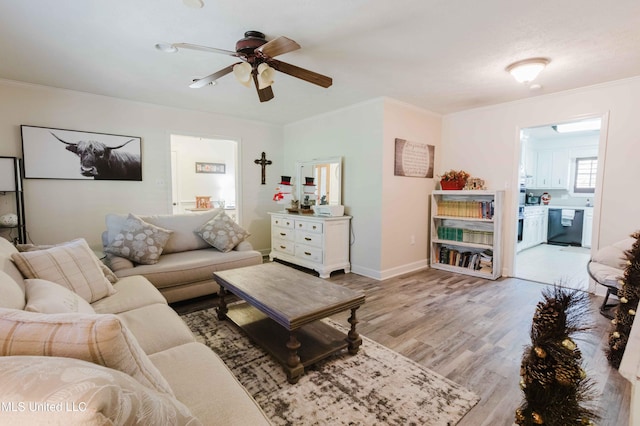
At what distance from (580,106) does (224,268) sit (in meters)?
4.48

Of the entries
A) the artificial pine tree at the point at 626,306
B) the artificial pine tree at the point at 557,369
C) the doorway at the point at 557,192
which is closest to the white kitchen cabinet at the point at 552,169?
the doorway at the point at 557,192

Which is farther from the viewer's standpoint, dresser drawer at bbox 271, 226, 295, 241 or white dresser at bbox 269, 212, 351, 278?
dresser drawer at bbox 271, 226, 295, 241

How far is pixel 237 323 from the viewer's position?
2.38 m

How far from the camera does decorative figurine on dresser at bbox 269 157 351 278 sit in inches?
161

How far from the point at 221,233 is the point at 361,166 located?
2071 mm

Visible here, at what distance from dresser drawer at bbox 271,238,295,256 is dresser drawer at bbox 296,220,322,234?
13.4 inches

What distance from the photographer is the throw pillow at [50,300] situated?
1191 mm

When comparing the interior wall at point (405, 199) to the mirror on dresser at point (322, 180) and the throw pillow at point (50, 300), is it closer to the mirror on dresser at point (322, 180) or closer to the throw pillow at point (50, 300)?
the mirror on dresser at point (322, 180)

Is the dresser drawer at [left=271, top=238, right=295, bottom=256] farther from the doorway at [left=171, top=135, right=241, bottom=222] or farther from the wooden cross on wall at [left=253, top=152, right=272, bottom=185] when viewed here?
the doorway at [left=171, top=135, right=241, bottom=222]

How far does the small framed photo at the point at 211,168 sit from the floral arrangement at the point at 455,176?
5279mm

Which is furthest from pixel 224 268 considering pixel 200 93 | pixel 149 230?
pixel 200 93

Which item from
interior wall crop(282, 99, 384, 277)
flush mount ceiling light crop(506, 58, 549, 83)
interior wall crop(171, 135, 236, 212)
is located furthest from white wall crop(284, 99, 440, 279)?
interior wall crop(171, 135, 236, 212)

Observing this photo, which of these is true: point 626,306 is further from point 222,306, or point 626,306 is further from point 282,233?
point 282,233

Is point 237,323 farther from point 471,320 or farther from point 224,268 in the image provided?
point 471,320
